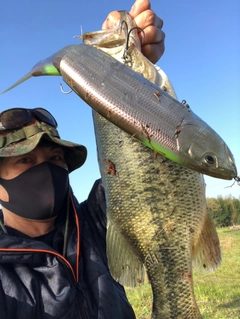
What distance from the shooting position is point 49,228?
2.97 m

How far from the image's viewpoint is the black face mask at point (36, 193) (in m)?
2.82

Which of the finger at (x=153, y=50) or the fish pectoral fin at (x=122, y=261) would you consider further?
the finger at (x=153, y=50)

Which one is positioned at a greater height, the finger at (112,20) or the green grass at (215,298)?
the finger at (112,20)

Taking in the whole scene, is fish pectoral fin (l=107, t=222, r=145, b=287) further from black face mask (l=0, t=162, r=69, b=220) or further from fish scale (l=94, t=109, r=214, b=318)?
black face mask (l=0, t=162, r=69, b=220)

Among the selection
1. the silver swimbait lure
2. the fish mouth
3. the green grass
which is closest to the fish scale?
the silver swimbait lure

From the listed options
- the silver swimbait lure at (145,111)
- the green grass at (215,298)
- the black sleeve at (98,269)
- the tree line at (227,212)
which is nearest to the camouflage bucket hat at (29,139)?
the black sleeve at (98,269)

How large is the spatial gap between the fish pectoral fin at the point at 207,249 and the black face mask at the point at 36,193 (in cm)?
122

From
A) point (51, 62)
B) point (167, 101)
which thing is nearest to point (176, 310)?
point (167, 101)

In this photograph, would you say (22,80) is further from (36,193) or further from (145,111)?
(145,111)

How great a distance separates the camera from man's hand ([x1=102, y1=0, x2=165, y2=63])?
2719 millimetres

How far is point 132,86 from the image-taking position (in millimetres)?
1976

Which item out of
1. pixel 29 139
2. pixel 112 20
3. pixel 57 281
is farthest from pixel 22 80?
pixel 57 281

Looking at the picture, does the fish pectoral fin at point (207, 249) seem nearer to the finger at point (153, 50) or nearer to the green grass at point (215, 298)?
the finger at point (153, 50)

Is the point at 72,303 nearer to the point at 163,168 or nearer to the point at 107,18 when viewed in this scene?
the point at 163,168
